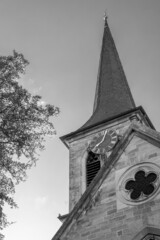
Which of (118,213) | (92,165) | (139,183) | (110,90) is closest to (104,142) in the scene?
(92,165)

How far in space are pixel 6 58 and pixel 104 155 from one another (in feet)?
27.8

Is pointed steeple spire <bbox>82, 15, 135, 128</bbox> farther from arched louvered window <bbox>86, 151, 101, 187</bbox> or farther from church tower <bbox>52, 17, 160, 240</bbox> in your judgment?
church tower <bbox>52, 17, 160, 240</bbox>

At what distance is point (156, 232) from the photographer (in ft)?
33.4

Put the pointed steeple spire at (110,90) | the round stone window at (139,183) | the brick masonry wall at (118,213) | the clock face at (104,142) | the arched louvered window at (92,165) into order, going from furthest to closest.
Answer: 1. the pointed steeple spire at (110,90)
2. the clock face at (104,142)
3. the arched louvered window at (92,165)
4. the round stone window at (139,183)
5. the brick masonry wall at (118,213)

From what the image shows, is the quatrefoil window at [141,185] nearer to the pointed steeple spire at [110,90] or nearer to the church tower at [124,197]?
the church tower at [124,197]

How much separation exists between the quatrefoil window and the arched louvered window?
29.1 ft

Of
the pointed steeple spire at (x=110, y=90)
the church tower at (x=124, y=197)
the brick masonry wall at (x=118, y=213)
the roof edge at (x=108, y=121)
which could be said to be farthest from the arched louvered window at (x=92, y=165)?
the brick masonry wall at (x=118, y=213)

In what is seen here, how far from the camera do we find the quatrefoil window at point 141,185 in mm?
11359

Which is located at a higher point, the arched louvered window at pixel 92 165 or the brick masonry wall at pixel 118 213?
the arched louvered window at pixel 92 165

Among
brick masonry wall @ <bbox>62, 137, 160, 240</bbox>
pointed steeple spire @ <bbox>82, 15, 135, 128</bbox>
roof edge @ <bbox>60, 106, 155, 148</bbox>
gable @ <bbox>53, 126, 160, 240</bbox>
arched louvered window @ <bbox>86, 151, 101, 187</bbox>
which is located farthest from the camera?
pointed steeple spire @ <bbox>82, 15, 135, 128</bbox>

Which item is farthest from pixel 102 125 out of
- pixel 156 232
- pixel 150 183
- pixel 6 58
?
pixel 156 232

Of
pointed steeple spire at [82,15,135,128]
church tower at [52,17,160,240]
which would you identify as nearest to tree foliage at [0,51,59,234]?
church tower at [52,17,160,240]

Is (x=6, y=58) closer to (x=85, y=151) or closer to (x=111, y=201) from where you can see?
(x=111, y=201)

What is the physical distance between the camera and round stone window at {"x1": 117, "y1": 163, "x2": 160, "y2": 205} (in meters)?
11.3
